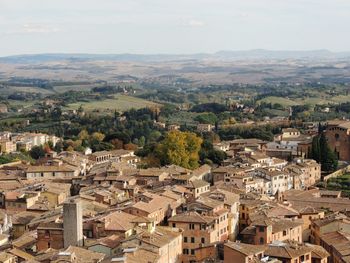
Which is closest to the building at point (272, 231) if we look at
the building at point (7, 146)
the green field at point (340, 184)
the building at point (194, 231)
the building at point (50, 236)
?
the building at point (194, 231)

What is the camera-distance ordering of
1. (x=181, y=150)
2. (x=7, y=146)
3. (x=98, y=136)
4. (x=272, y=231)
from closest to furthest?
(x=272, y=231) → (x=181, y=150) → (x=7, y=146) → (x=98, y=136)

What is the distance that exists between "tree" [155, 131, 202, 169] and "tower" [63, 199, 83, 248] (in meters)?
21.8

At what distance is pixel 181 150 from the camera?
46.9 m

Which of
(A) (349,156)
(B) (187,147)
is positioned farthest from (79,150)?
(A) (349,156)

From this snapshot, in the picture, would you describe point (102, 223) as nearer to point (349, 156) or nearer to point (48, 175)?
point (48, 175)

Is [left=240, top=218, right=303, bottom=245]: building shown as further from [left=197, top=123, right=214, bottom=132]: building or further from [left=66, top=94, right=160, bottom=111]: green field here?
[left=66, top=94, right=160, bottom=111]: green field

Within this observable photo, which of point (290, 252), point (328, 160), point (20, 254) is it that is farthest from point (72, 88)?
point (290, 252)

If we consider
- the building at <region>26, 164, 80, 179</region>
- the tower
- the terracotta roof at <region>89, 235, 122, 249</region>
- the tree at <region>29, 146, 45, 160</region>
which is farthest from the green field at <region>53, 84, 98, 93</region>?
the terracotta roof at <region>89, 235, 122, 249</region>

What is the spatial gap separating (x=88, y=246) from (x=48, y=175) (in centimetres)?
2025

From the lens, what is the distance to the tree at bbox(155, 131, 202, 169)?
46750 millimetres

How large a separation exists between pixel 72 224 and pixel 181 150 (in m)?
22.6

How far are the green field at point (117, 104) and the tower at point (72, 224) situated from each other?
81.1m

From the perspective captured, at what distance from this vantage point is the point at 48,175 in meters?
44.0

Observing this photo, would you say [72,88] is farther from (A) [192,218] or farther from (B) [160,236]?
(B) [160,236]
